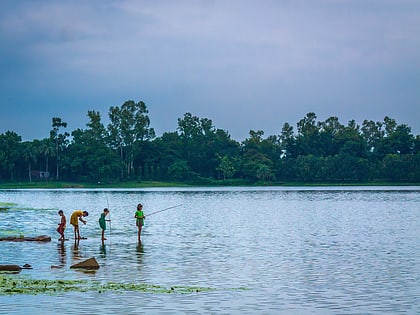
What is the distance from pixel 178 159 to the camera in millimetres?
181375

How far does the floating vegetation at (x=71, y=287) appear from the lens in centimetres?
2109

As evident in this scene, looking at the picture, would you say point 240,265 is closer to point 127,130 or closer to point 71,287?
point 71,287

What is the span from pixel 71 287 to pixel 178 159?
524 feet

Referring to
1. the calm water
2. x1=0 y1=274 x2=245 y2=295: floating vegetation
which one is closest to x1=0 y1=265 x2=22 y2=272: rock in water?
the calm water

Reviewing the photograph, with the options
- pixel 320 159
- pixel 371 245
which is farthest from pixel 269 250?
pixel 320 159

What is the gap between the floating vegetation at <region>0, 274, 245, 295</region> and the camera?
2109cm

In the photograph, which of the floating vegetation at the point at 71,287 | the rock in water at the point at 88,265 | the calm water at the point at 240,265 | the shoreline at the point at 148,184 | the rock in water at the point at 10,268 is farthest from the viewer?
the shoreline at the point at 148,184

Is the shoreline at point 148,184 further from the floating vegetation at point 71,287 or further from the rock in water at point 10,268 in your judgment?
the floating vegetation at point 71,287

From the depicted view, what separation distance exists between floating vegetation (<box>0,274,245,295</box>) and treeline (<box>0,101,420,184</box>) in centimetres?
14689

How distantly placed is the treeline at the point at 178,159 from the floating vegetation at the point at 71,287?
482 feet

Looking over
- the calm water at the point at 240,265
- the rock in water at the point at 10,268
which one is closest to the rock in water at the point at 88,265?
the calm water at the point at 240,265

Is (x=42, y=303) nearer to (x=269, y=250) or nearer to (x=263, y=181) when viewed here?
(x=269, y=250)

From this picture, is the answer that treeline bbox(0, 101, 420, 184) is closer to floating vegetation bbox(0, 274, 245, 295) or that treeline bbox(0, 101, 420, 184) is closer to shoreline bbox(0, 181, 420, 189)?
shoreline bbox(0, 181, 420, 189)

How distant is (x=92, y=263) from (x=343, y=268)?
939 centimetres
